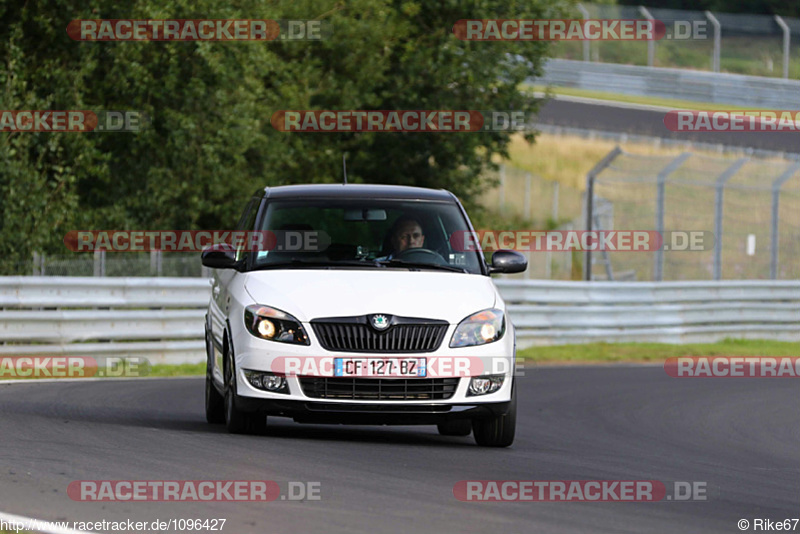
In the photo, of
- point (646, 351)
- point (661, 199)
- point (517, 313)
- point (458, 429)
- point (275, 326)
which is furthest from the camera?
point (661, 199)

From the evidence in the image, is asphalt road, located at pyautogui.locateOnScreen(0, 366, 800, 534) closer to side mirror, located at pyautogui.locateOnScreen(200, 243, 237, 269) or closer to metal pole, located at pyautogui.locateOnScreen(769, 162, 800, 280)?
side mirror, located at pyautogui.locateOnScreen(200, 243, 237, 269)

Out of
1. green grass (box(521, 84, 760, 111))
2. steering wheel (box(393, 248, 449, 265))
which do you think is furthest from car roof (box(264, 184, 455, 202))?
green grass (box(521, 84, 760, 111))

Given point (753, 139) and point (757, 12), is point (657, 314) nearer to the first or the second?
point (753, 139)

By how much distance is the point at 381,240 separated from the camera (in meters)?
10.6

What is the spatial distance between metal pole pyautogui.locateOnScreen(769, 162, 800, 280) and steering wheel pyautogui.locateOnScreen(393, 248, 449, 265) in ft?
52.6

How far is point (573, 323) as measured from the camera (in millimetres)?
21766

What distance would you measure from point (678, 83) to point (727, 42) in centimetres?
269

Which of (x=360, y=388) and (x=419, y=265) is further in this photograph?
(x=419, y=265)

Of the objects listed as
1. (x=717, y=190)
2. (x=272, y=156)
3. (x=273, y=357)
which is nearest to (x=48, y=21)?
(x=272, y=156)

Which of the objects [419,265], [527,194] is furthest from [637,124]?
[419,265]

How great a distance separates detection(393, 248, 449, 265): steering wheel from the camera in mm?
10211

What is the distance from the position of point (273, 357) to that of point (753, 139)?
32.7m

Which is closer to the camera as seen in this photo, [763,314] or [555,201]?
[763,314]

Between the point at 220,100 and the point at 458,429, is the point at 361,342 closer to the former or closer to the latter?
the point at 458,429
